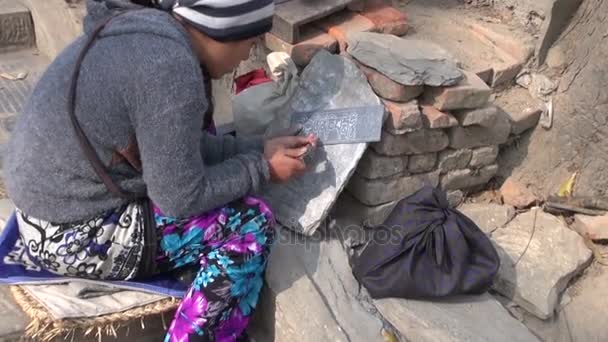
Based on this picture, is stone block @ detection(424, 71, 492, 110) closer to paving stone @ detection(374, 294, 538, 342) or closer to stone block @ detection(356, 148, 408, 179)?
stone block @ detection(356, 148, 408, 179)

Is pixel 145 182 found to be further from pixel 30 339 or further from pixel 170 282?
pixel 30 339

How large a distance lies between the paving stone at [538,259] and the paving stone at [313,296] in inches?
21.8

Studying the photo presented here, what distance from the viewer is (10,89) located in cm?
395

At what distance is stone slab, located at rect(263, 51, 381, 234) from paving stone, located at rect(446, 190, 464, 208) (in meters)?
0.57

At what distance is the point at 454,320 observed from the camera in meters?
2.25

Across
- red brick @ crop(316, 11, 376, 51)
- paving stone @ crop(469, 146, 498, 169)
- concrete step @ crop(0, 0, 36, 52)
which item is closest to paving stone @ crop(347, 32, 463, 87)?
red brick @ crop(316, 11, 376, 51)

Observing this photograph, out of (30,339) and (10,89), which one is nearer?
(30,339)

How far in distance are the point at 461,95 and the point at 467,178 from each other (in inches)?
17.2

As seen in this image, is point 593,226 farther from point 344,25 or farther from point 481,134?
point 344,25

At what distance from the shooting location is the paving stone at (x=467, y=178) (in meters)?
2.83

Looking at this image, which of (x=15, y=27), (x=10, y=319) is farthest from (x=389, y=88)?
(x=15, y=27)

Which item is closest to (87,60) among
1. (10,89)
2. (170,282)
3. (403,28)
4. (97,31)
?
(97,31)

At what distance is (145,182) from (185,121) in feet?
0.79

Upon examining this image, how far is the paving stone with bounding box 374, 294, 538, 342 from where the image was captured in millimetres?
2200
